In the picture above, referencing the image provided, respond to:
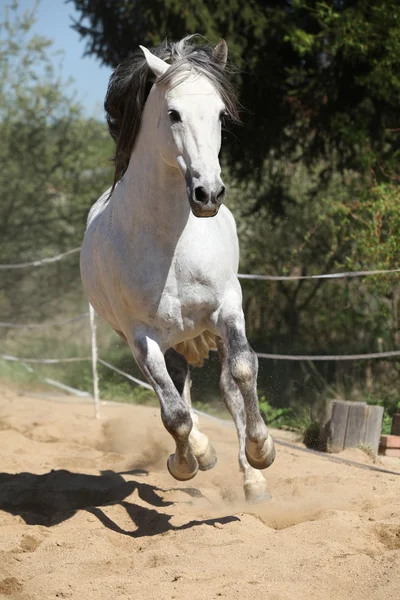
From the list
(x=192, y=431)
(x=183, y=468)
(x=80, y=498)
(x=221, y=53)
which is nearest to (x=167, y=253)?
(x=221, y=53)

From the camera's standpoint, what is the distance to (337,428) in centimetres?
657

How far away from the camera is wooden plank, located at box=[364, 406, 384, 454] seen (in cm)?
644

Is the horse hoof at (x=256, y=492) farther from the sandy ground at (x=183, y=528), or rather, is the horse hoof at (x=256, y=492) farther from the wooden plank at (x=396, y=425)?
the wooden plank at (x=396, y=425)

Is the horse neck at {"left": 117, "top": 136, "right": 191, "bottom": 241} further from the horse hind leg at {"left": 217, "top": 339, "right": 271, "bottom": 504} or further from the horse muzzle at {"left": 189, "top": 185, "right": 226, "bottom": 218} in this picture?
the horse hind leg at {"left": 217, "top": 339, "right": 271, "bottom": 504}

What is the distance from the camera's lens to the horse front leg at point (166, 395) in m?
4.19

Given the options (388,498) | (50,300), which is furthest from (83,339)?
(388,498)

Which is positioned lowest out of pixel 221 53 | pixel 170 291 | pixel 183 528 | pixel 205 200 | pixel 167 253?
pixel 183 528

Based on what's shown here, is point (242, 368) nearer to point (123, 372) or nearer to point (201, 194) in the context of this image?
point (201, 194)

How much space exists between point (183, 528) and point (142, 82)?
243 cm

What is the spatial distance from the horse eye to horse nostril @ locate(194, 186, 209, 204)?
0.44 metres

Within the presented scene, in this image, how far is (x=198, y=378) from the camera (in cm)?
984

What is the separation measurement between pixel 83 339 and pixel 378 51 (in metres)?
7.62

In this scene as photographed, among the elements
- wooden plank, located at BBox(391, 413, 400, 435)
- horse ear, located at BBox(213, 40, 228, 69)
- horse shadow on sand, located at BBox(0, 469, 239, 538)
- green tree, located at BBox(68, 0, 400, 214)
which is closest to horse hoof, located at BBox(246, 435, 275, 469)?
horse shadow on sand, located at BBox(0, 469, 239, 538)

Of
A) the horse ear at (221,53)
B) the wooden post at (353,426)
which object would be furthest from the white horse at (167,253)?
the wooden post at (353,426)
